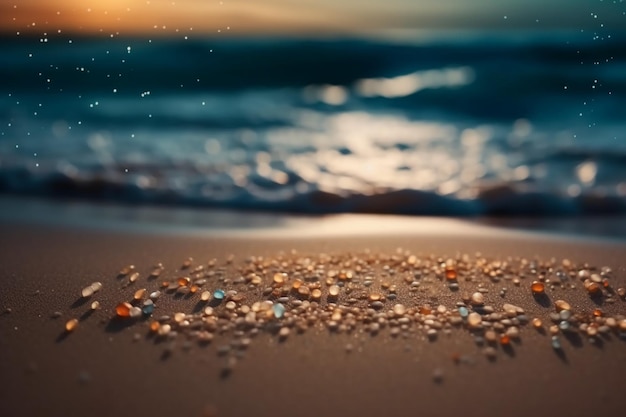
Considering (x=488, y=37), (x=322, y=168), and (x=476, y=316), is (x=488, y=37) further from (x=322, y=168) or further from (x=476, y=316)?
(x=476, y=316)

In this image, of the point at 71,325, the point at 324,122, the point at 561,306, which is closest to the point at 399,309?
the point at 561,306

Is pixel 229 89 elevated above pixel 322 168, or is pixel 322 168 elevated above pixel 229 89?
pixel 229 89

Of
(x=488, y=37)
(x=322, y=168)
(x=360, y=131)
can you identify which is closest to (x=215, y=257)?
(x=322, y=168)

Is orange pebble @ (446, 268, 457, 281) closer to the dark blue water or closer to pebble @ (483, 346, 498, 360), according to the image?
pebble @ (483, 346, 498, 360)

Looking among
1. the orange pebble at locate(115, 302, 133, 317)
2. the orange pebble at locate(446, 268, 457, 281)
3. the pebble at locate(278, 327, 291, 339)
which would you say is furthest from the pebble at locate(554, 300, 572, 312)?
the orange pebble at locate(115, 302, 133, 317)

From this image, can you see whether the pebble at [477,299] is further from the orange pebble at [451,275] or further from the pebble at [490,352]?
the pebble at [490,352]

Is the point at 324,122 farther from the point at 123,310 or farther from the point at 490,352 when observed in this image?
the point at 490,352
